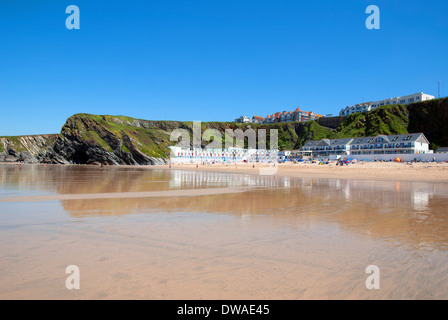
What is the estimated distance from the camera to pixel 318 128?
132 meters

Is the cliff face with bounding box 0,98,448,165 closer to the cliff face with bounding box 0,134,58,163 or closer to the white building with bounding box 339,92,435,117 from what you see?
the cliff face with bounding box 0,134,58,163

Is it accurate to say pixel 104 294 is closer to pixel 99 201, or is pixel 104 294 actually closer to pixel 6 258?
pixel 6 258

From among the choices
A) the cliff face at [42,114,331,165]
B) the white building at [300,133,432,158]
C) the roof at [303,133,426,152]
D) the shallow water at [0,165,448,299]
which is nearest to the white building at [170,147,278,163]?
the cliff face at [42,114,331,165]

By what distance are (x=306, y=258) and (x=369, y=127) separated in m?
115

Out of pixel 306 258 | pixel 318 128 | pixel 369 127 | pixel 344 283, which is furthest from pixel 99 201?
pixel 318 128

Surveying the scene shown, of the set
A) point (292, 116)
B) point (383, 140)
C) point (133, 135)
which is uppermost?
point (292, 116)

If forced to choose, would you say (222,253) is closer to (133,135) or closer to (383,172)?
(383,172)

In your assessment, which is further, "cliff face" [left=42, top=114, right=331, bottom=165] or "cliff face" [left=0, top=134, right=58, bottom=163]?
"cliff face" [left=0, top=134, right=58, bottom=163]

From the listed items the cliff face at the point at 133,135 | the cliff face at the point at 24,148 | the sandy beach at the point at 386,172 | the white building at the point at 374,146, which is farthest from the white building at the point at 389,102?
the cliff face at the point at 24,148

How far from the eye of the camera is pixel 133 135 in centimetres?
8106

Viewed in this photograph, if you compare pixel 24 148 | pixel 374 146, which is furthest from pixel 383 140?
pixel 24 148

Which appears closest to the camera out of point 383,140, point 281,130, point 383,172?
point 383,172

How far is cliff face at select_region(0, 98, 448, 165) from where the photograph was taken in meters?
77.5

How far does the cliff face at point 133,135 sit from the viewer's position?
7750 cm
